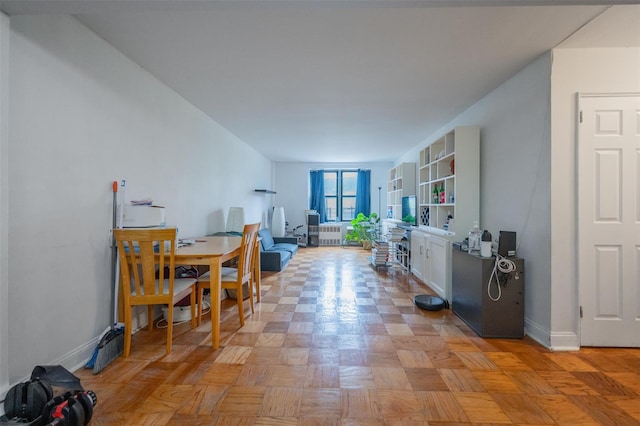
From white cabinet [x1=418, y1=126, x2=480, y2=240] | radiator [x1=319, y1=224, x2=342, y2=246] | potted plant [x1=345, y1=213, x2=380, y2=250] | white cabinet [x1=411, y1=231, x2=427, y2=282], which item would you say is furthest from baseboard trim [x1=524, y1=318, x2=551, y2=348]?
radiator [x1=319, y1=224, x2=342, y2=246]

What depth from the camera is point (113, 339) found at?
224cm

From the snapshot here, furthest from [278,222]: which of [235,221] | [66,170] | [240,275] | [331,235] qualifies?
[66,170]

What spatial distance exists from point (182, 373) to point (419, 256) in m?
3.72

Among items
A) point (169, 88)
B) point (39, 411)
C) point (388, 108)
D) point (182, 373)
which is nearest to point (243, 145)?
point (169, 88)

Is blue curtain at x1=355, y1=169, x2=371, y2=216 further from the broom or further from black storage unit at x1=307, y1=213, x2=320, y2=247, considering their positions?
the broom

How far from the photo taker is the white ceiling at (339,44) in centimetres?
181

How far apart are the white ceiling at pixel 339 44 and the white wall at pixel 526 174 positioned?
229 millimetres

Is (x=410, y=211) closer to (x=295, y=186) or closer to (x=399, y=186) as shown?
(x=399, y=186)

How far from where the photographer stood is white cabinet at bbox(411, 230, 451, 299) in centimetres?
357

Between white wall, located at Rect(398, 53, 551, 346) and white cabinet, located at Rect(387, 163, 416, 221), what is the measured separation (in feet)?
8.85

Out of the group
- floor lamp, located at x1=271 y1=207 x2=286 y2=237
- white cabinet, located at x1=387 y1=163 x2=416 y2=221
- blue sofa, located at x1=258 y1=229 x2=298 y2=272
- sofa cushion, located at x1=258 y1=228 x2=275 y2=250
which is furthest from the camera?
floor lamp, located at x1=271 y1=207 x2=286 y2=237

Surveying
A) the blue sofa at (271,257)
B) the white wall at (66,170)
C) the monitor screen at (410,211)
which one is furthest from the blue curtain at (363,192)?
the white wall at (66,170)

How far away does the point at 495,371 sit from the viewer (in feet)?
6.83

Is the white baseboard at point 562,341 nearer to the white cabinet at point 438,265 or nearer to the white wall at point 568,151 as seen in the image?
the white wall at point 568,151
